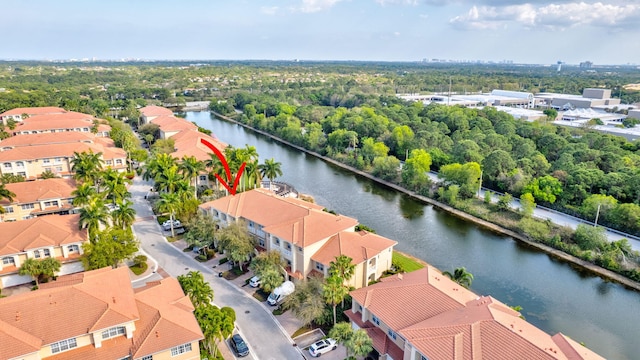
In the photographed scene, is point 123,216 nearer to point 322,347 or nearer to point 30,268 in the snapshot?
point 30,268

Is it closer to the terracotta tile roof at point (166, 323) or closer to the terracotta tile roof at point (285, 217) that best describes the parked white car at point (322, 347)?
the terracotta tile roof at point (166, 323)

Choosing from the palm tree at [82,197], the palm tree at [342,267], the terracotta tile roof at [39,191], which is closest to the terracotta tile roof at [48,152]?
the terracotta tile roof at [39,191]

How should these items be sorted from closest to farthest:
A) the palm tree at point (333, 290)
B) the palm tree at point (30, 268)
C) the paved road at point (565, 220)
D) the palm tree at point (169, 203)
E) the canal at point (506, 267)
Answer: the palm tree at point (333, 290) < the palm tree at point (30, 268) < the canal at point (506, 267) < the palm tree at point (169, 203) < the paved road at point (565, 220)

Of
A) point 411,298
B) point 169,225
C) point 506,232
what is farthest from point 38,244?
point 506,232

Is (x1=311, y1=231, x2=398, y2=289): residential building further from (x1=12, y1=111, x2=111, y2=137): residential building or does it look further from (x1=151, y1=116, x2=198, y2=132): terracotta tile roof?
(x1=12, y1=111, x2=111, y2=137): residential building

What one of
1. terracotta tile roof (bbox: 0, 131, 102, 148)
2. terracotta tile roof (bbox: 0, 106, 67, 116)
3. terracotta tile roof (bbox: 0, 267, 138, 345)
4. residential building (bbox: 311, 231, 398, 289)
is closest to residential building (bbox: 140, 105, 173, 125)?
terracotta tile roof (bbox: 0, 106, 67, 116)

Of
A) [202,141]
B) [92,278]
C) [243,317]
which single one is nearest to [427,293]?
[243,317]

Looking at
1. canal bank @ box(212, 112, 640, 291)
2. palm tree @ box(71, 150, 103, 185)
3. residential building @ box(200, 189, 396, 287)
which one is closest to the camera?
residential building @ box(200, 189, 396, 287)
